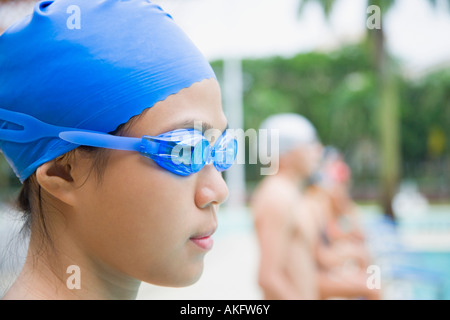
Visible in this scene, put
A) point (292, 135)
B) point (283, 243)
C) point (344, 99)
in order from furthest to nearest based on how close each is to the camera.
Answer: point (344, 99) → point (292, 135) → point (283, 243)

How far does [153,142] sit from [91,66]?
0.20 metres

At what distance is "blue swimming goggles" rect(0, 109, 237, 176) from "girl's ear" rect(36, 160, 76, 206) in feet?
0.22

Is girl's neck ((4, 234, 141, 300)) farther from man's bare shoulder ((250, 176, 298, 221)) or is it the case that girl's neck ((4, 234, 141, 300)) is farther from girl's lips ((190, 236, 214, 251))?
man's bare shoulder ((250, 176, 298, 221))

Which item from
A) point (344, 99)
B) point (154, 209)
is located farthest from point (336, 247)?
point (344, 99)

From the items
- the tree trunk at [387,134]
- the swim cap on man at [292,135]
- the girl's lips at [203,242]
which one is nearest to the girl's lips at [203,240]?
the girl's lips at [203,242]

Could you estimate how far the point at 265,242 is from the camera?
3615 millimetres

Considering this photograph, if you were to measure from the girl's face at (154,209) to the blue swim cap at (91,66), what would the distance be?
0.05 m

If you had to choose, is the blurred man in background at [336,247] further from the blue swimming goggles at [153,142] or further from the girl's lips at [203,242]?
the blue swimming goggles at [153,142]

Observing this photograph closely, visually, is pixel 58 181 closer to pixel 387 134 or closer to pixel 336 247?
pixel 336 247

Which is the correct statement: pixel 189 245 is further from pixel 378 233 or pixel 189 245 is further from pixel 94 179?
pixel 378 233

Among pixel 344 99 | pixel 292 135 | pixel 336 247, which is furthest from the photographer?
pixel 344 99

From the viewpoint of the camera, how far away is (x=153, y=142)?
3.32 ft

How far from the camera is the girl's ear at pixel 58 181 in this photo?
1.06 meters
